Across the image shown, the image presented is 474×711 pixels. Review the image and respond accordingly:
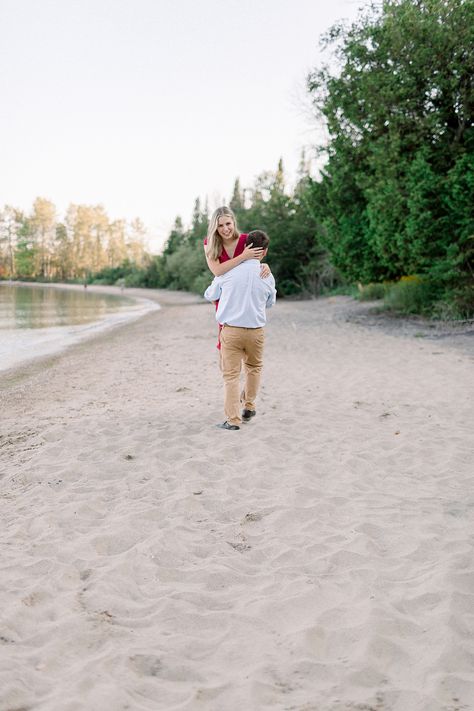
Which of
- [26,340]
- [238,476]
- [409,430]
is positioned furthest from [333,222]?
[238,476]

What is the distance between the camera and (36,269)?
101125mm

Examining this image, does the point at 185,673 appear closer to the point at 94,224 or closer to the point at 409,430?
the point at 409,430

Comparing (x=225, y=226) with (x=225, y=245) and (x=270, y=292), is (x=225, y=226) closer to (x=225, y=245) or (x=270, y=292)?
(x=225, y=245)

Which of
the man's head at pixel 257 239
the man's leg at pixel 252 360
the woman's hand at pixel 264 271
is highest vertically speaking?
the man's head at pixel 257 239

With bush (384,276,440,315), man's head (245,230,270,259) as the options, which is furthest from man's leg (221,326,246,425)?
bush (384,276,440,315)

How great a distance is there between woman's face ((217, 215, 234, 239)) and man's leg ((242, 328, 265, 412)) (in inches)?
39.6

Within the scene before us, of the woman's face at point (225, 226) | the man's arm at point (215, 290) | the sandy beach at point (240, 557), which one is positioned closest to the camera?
the sandy beach at point (240, 557)

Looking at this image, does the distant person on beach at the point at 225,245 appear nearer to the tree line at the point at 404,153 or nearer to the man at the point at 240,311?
the man at the point at 240,311

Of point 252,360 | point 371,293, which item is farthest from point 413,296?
point 252,360

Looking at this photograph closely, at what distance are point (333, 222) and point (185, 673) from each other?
17.3 m

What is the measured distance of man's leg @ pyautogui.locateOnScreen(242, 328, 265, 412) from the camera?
547 centimetres

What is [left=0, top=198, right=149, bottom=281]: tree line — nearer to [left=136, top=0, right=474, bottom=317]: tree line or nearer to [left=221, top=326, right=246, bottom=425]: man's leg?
[left=136, top=0, right=474, bottom=317]: tree line

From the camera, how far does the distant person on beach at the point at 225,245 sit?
5.14m

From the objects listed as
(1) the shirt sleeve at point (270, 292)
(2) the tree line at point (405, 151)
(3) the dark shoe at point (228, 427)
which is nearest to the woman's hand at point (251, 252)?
(1) the shirt sleeve at point (270, 292)
